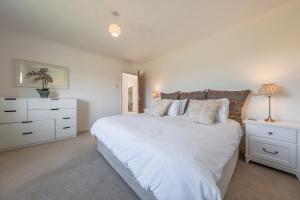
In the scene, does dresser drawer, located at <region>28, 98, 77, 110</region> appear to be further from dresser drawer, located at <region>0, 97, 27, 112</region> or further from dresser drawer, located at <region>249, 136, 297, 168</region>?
dresser drawer, located at <region>249, 136, 297, 168</region>

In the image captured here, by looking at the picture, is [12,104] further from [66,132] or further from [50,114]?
[66,132]

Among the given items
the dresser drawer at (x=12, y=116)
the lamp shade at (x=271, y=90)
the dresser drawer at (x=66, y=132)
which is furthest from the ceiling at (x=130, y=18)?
the dresser drawer at (x=66, y=132)

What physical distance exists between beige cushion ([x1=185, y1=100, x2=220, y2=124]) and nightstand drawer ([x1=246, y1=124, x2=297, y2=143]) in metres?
0.58

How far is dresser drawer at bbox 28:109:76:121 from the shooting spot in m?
2.67

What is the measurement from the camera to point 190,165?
32.2 inches

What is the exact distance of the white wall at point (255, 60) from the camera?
1940 millimetres

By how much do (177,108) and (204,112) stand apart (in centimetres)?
71

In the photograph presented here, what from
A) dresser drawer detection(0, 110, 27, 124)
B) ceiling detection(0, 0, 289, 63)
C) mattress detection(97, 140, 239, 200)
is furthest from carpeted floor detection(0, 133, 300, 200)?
ceiling detection(0, 0, 289, 63)

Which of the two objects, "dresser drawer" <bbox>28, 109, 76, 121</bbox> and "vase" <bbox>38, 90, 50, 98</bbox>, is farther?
"vase" <bbox>38, 90, 50, 98</bbox>

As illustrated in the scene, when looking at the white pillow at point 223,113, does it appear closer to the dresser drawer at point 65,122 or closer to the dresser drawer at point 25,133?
the dresser drawer at point 65,122

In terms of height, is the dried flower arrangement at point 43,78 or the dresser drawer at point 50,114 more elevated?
the dried flower arrangement at point 43,78

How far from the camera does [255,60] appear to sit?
226cm

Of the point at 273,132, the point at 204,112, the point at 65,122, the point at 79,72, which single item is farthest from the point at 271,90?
the point at 79,72

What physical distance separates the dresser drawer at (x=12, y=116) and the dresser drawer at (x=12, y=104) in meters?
0.06
